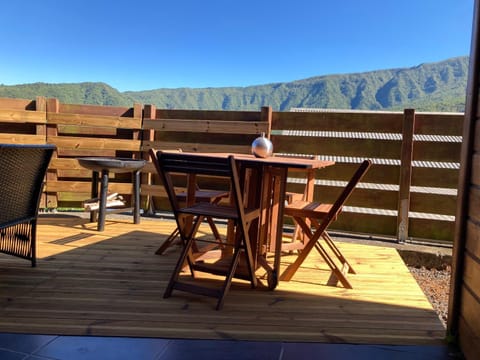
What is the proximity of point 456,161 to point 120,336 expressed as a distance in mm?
3627

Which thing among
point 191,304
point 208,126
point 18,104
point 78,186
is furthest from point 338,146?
point 18,104

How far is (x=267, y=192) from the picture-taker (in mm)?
2850

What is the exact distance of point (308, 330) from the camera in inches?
75.7

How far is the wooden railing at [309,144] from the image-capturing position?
13.2 ft

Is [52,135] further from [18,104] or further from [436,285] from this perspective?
[436,285]

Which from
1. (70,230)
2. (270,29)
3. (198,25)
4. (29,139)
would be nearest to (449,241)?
(70,230)

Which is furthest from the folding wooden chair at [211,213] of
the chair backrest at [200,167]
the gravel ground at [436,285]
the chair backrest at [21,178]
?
the gravel ground at [436,285]

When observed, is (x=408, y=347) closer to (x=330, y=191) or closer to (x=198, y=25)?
(x=330, y=191)

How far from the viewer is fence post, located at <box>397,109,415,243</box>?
402 cm

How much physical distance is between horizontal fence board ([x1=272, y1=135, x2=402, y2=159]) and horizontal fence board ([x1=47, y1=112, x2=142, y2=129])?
1.83m

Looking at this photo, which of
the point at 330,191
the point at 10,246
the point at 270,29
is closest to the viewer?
the point at 10,246

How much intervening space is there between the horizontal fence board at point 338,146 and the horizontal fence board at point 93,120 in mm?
1833

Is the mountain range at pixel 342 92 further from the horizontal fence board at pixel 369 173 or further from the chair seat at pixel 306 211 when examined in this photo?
the chair seat at pixel 306 211

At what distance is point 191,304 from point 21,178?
137 centimetres
